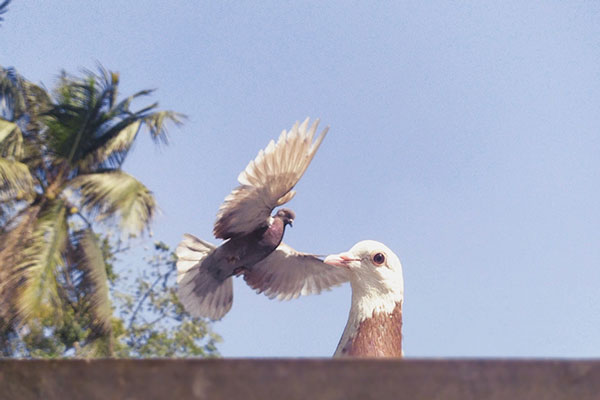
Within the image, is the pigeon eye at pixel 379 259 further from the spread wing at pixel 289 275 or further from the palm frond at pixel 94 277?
the palm frond at pixel 94 277

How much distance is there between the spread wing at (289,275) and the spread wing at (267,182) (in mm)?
366

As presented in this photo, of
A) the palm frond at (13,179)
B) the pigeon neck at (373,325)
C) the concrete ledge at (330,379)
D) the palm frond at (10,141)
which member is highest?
the palm frond at (10,141)

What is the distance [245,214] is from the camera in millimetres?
6168

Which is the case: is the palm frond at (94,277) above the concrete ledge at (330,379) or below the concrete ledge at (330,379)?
above

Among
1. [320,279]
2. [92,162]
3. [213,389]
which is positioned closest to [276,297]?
[320,279]

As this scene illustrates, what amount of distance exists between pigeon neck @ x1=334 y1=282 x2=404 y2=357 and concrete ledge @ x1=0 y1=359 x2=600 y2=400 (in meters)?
2.62

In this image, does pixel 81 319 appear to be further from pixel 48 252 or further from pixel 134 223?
pixel 134 223

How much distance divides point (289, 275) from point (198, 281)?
3.15 ft

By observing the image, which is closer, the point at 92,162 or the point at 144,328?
the point at 92,162

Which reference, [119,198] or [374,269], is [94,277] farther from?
[374,269]

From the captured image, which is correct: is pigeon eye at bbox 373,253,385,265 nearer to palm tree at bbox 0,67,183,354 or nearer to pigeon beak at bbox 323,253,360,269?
pigeon beak at bbox 323,253,360,269

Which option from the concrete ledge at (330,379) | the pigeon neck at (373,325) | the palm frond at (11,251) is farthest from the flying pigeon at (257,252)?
the palm frond at (11,251)

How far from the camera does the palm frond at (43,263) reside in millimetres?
10305

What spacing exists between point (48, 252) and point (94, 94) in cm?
348
